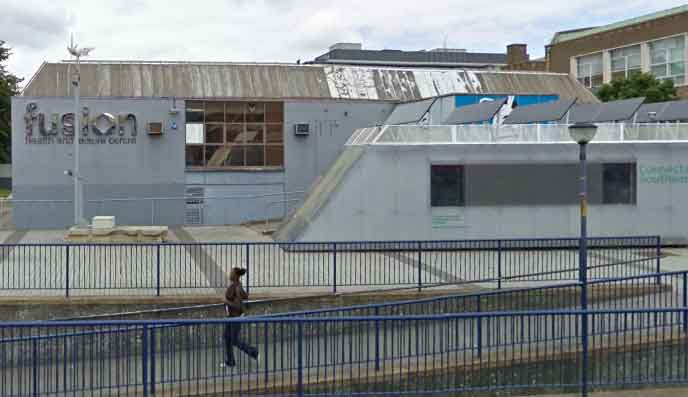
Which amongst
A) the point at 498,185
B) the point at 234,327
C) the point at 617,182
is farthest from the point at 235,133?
the point at 234,327

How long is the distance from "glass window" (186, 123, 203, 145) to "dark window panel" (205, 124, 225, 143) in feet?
0.79

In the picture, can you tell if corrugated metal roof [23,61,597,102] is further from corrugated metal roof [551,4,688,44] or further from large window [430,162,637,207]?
corrugated metal roof [551,4,688,44]

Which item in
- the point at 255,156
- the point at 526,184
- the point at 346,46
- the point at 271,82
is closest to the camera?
the point at 526,184

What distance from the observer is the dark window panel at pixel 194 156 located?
34125mm

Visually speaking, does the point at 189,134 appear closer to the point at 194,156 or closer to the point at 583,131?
the point at 194,156

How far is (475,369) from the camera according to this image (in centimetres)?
1159

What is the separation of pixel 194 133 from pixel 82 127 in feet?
14.0

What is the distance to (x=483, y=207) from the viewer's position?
24312 millimetres

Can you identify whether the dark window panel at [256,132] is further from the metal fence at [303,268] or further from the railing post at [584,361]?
the railing post at [584,361]

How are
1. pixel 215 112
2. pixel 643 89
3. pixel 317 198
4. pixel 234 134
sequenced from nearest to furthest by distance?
pixel 317 198 → pixel 215 112 → pixel 234 134 → pixel 643 89

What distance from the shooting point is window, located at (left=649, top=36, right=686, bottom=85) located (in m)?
51.7

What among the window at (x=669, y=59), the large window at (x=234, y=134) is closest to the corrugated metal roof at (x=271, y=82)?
the large window at (x=234, y=134)

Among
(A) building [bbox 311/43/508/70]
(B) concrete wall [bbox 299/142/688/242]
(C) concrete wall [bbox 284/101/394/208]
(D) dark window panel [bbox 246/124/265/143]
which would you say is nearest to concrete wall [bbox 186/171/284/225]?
(C) concrete wall [bbox 284/101/394/208]

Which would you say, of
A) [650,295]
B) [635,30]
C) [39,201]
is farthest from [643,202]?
[635,30]
